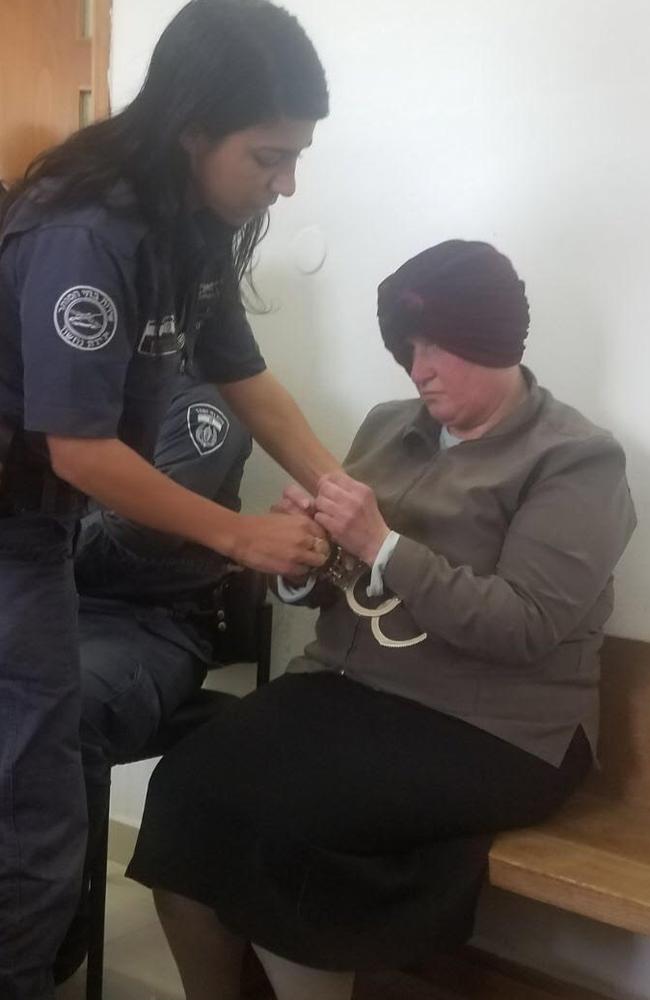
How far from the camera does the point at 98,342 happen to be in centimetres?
106

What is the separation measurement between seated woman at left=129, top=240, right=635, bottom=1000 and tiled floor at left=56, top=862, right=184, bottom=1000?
0.35m

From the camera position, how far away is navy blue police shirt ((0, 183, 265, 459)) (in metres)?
1.05

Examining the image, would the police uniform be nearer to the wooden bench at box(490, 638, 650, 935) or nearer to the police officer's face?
the police officer's face

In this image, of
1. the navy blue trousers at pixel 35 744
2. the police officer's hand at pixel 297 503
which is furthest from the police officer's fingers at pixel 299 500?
the navy blue trousers at pixel 35 744

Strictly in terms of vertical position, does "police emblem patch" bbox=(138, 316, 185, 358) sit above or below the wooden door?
below

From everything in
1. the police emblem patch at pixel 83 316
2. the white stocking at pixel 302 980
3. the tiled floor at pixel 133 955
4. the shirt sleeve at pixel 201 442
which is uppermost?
the police emblem patch at pixel 83 316

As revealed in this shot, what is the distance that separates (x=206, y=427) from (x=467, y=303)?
515 millimetres

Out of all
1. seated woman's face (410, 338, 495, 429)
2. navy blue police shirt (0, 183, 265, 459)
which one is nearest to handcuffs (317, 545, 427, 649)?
seated woman's face (410, 338, 495, 429)

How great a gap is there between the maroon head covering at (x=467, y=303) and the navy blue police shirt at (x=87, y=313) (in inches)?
15.0

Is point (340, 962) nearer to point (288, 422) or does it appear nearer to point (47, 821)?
point (47, 821)

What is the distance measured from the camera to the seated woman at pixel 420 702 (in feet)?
4.24

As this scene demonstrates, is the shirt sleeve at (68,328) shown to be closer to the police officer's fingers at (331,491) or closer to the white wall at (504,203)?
the police officer's fingers at (331,491)

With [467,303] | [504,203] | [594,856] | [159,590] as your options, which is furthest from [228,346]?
[594,856]

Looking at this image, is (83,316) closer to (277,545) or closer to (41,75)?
(277,545)
